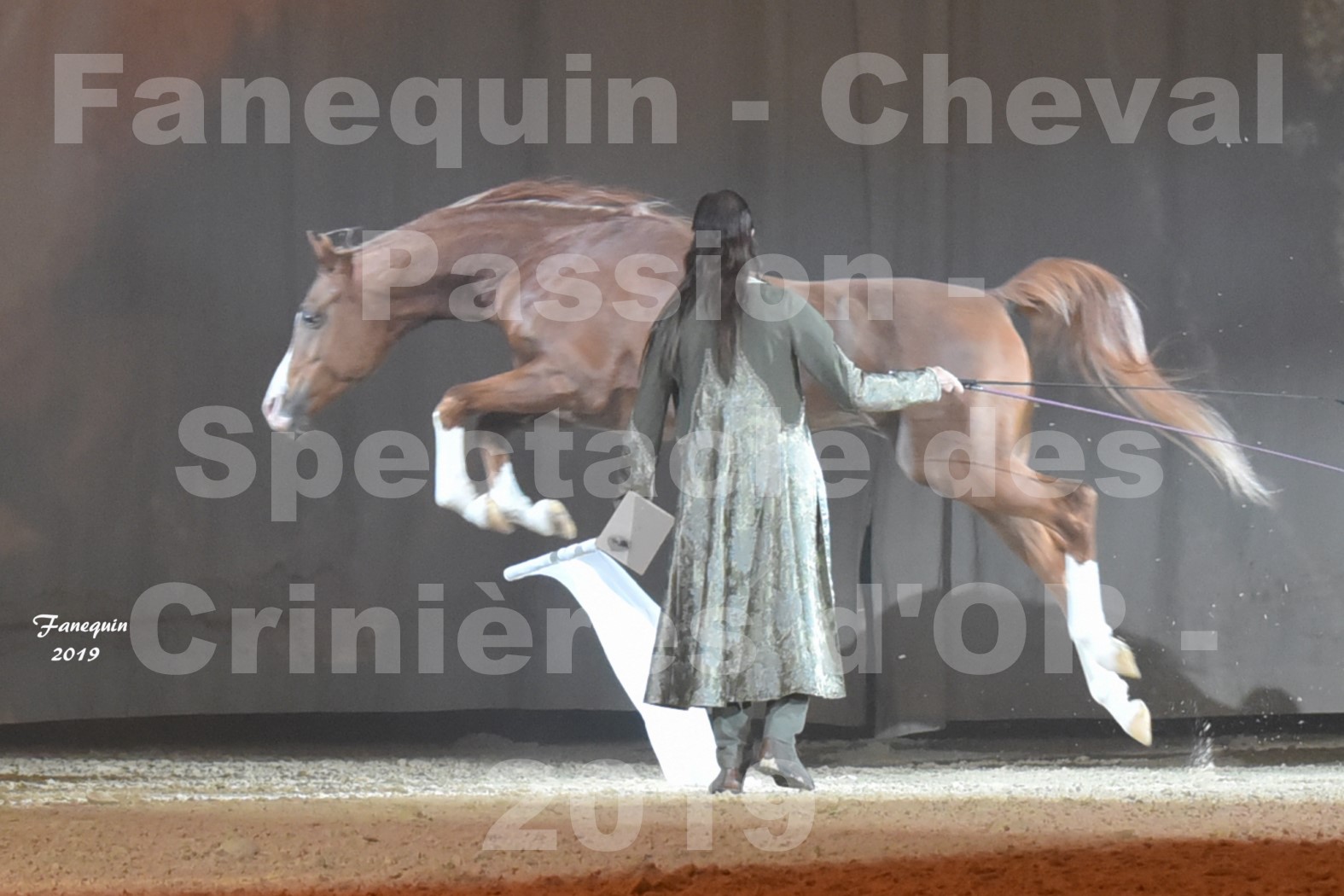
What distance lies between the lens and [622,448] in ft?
11.8

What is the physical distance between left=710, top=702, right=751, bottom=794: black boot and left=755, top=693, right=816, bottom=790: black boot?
0.19 ft

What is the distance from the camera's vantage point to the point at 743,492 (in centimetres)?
294

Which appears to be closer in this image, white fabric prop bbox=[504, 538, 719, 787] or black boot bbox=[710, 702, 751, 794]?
black boot bbox=[710, 702, 751, 794]

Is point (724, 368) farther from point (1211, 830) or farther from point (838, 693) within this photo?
point (1211, 830)

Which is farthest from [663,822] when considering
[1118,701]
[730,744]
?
[1118,701]

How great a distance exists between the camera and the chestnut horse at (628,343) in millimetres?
3594

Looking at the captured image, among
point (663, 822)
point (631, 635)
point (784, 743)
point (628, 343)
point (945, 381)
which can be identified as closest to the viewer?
point (663, 822)

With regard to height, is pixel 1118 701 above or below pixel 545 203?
below

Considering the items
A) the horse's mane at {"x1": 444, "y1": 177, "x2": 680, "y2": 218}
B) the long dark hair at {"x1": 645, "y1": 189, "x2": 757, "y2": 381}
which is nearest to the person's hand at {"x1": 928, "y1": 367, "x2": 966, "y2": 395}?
the long dark hair at {"x1": 645, "y1": 189, "x2": 757, "y2": 381}

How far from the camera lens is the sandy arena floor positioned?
2258 mm

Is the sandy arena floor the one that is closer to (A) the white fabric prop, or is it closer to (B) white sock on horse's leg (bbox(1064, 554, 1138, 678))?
(A) the white fabric prop

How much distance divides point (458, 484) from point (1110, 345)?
71.5 inches

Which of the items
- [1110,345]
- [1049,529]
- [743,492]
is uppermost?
[1110,345]

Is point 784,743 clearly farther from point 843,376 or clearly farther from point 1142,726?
point 1142,726
